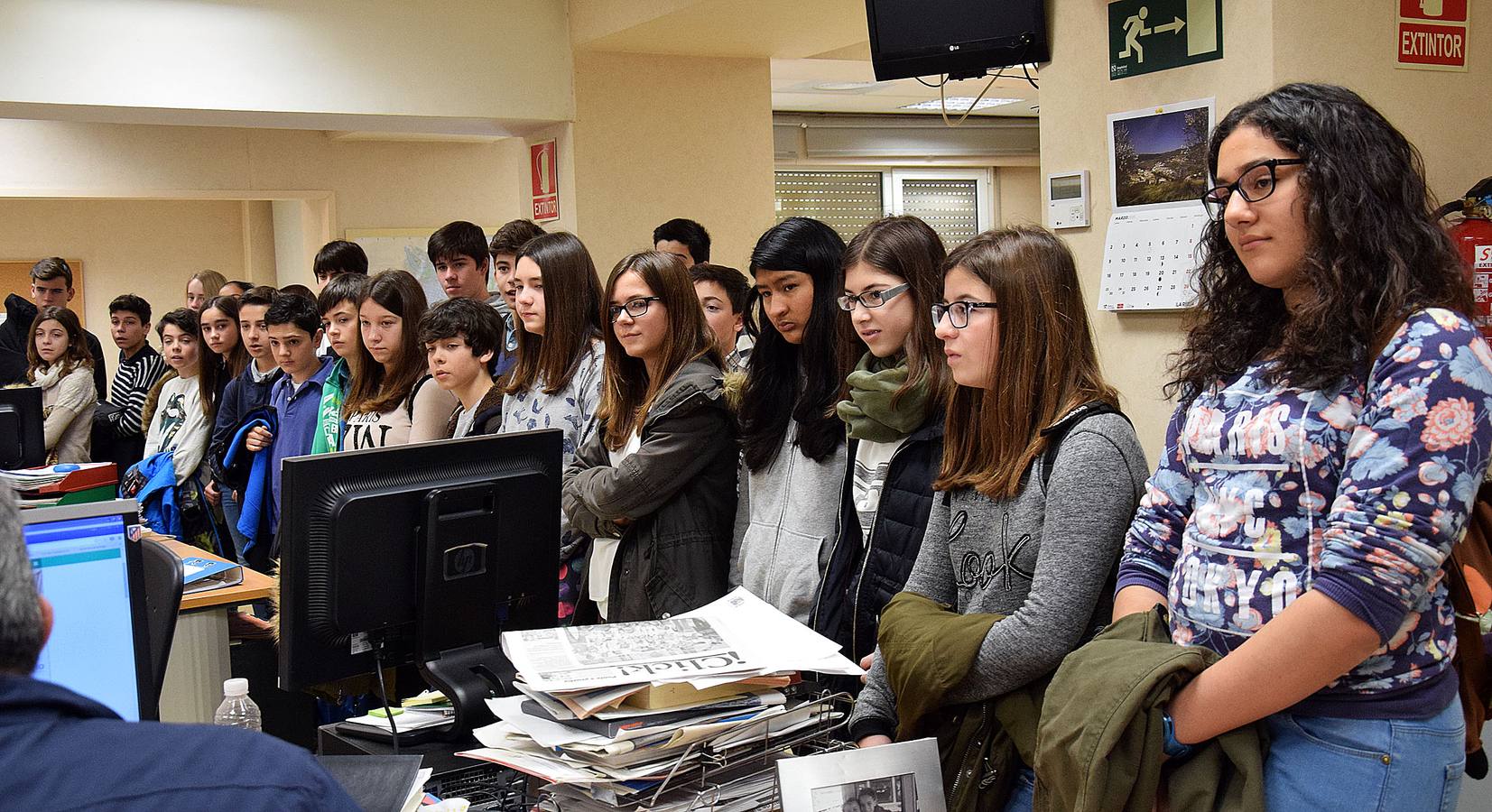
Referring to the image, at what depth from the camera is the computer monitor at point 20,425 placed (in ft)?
13.3

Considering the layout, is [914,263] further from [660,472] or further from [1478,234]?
[1478,234]

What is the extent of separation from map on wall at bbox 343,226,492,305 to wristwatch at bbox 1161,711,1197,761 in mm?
8388

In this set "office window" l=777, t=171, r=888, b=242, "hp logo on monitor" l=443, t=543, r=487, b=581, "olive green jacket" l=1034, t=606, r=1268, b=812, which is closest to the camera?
"olive green jacket" l=1034, t=606, r=1268, b=812

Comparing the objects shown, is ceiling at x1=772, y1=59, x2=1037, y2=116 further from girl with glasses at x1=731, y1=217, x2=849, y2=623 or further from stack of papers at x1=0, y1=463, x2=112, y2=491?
girl with glasses at x1=731, y1=217, x2=849, y2=623

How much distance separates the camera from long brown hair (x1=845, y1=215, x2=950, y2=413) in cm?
224

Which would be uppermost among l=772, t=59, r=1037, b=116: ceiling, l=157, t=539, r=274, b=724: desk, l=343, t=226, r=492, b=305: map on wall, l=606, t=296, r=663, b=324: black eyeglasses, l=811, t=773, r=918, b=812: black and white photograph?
l=772, t=59, r=1037, b=116: ceiling

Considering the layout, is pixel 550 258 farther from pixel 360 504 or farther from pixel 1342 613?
pixel 1342 613

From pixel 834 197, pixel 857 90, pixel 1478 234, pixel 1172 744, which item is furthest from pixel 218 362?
pixel 834 197

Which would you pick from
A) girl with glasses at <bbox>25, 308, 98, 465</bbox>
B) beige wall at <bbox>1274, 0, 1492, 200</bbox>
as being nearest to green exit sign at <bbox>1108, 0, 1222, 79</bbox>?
beige wall at <bbox>1274, 0, 1492, 200</bbox>

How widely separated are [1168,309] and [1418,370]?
212 centimetres

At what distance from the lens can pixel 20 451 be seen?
411 centimetres

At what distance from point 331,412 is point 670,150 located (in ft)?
8.68

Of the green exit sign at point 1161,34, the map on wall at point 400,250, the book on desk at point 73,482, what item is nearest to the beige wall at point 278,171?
the map on wall at point 400,250

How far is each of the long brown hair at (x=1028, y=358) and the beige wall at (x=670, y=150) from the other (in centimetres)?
432
